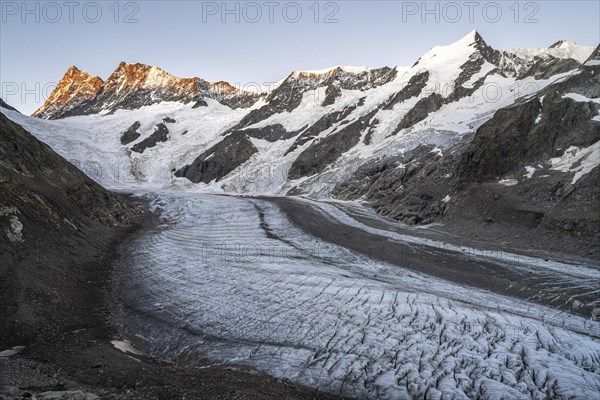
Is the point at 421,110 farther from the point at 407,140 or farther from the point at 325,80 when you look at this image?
the point at 325,80

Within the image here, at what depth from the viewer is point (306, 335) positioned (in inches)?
409

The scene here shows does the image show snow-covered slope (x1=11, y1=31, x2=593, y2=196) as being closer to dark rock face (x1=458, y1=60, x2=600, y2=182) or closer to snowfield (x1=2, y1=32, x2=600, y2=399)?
dark rock face (x1=458, y1=60, x2=600, y2=182)

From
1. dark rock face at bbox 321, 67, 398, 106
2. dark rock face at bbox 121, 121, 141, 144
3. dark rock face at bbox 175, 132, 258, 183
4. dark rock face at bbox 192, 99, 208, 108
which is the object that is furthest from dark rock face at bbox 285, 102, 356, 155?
dark rock face at bbox 192, 99, 208, 108

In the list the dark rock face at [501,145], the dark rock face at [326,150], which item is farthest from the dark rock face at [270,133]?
the dark rock face at [501,145]

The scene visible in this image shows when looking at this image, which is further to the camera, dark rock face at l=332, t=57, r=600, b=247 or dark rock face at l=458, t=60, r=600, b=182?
dark rock face at l=458, t=60, r=600, b=182

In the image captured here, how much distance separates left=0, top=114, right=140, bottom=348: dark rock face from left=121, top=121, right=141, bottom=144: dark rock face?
71664 mm

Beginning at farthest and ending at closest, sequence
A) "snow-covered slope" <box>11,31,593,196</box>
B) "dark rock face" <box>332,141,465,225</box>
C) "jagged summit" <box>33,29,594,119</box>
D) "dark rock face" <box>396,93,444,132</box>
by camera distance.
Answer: "jagged summit" <box>33,29,594,119</box> → "dark rock face" <box>396,93,444,132</box> → "snow-covered slope" <box>11,31,593,196</box> → "dark rock face" <box>332,141,465,225</box>

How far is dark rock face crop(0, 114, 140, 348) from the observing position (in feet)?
34.7

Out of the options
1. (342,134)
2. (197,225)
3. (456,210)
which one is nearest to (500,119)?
(456,210)

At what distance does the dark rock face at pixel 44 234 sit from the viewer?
417 inches

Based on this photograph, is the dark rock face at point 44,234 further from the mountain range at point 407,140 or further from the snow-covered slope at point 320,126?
the snow-covered slope at point 320,126

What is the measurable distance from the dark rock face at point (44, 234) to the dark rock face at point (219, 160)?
49.3 m

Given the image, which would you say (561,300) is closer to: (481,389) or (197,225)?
(481,389)

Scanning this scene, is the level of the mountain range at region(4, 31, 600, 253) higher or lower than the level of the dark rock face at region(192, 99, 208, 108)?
lower
